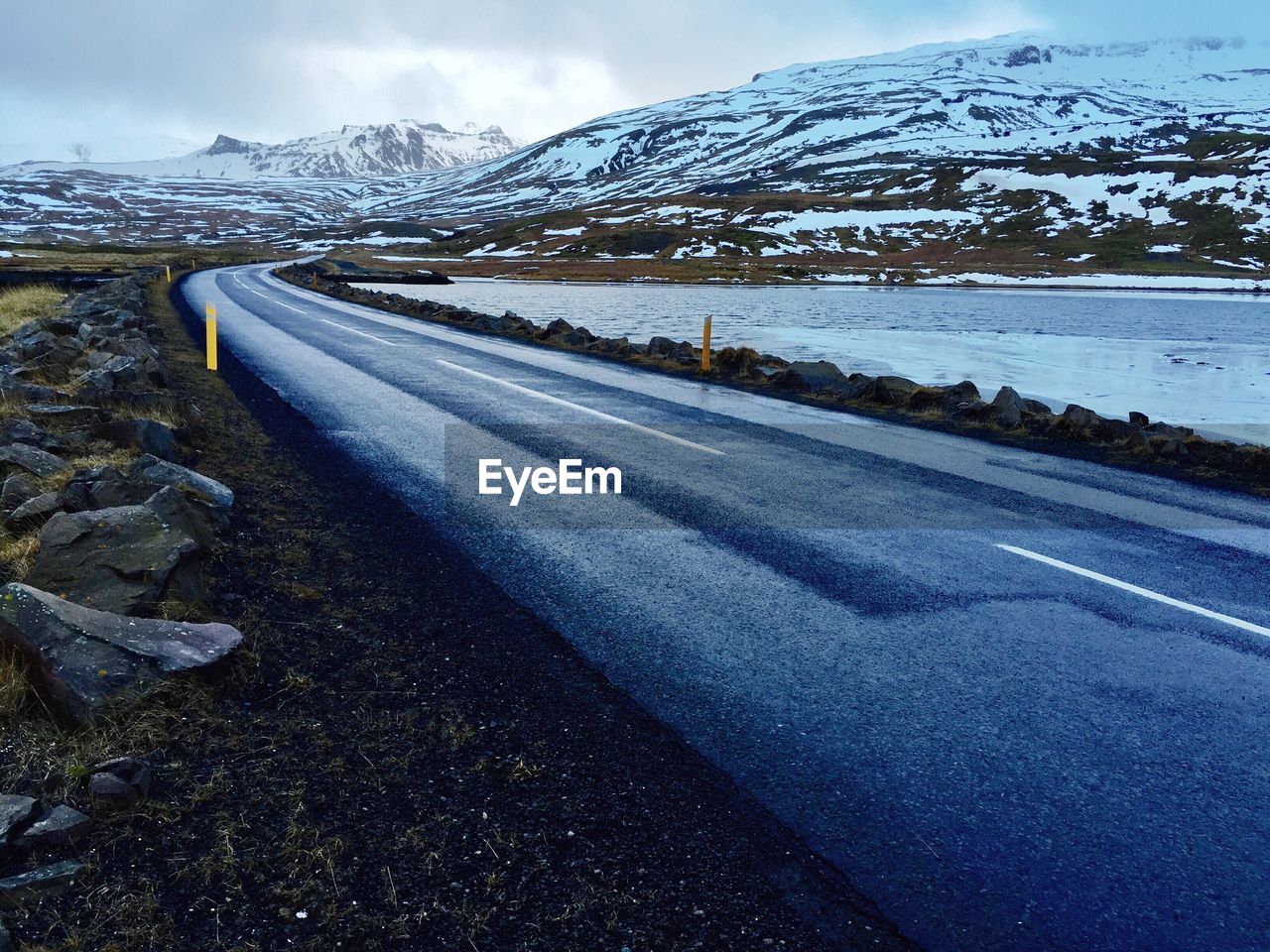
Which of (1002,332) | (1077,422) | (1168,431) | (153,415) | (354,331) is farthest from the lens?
(1002,332)

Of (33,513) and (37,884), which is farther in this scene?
(33,513)

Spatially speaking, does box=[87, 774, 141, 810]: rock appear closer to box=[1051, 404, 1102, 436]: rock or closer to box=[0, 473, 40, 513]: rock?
box=[0, 473, 40, 513]: rock

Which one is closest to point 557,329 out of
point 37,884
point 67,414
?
point 67,414

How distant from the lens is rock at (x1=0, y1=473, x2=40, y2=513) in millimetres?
6367

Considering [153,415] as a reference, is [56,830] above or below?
below

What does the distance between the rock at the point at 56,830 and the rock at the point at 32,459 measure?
5000 mm

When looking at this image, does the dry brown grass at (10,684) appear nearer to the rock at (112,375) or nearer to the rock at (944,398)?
the rock at (112,375)

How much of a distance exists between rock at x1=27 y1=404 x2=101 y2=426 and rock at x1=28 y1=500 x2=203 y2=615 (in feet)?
16.6

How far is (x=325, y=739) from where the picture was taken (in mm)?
3934

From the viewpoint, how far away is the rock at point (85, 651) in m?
3.91

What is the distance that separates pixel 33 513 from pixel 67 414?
423 cm

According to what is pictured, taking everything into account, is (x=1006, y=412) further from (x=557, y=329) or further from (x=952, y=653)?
(x=557, y=329)

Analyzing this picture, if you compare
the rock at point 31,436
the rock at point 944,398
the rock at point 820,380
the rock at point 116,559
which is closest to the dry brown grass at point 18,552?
the rock at point 116,559

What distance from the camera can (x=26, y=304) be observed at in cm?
2600
